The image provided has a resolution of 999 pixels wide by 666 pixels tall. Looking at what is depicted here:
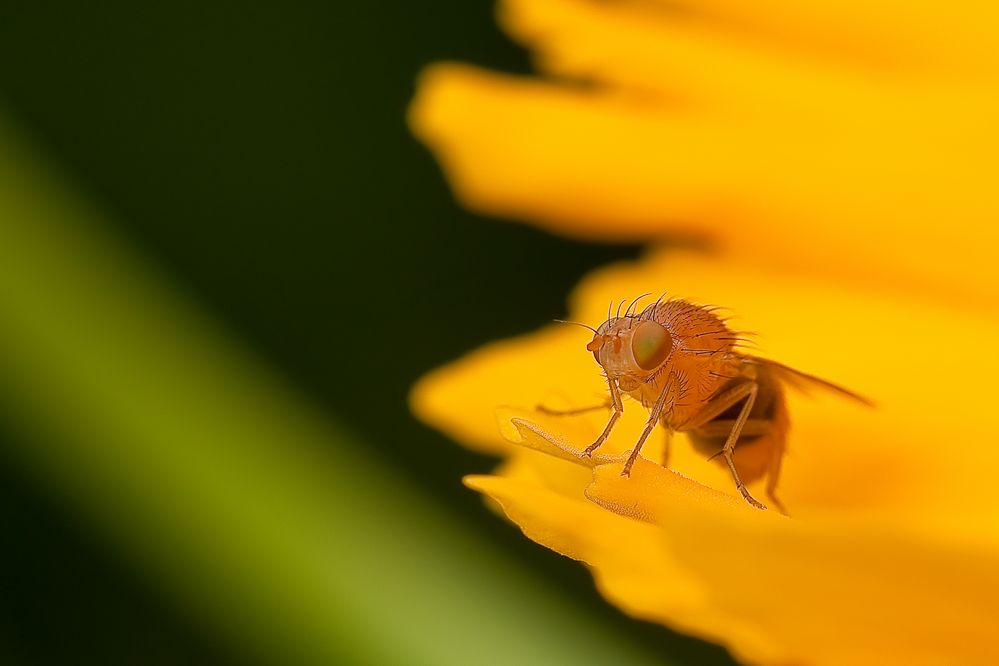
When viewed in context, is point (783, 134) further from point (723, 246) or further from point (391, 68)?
point (391, 68)

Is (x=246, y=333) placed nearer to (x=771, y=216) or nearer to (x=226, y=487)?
(x=226, y=487)

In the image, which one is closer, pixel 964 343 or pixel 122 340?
pixel 964 343

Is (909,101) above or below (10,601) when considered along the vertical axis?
above

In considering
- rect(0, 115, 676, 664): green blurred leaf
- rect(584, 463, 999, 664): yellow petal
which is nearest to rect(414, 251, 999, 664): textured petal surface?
rect(584, 463, 999, 664): yellow petal

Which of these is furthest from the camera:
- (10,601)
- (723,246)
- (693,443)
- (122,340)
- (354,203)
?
(354,203)

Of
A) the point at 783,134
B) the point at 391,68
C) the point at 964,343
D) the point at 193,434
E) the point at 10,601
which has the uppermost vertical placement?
the point at 391,68

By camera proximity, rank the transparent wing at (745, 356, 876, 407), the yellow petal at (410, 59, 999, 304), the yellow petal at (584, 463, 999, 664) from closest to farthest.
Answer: the yellow petal at (584, 463, 999, 664), the transparent wing at (745, 356, 876, 407), the yellow petal at (410, 59, 999, 304)

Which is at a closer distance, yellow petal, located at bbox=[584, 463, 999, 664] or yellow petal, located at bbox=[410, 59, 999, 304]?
yellow petal, located at bbox=[584, 463, 999, 664]

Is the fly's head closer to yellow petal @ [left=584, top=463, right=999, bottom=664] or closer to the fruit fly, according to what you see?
the fruit fly

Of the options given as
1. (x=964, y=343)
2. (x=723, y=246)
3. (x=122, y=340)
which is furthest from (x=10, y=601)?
(x=964, y=343)
